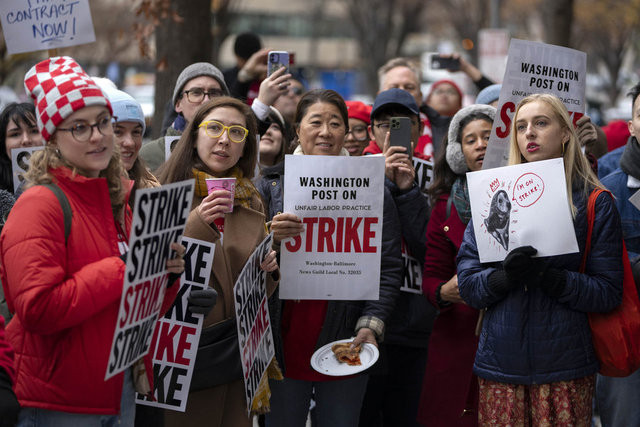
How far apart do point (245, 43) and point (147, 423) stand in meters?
5.23

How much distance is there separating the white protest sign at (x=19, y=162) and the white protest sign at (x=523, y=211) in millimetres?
2400

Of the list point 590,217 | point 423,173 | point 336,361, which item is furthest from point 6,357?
point 423,173

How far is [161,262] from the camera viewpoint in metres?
3.38

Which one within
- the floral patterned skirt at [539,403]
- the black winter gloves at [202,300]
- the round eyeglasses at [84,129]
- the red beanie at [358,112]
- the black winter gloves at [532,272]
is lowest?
the floral patterned skirt at [539,403]

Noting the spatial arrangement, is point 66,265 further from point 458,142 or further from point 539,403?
point 458,142

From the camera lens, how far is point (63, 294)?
306 cm

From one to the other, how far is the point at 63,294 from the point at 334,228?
1766mm

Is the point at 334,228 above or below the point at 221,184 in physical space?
below

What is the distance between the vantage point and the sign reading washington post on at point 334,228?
4.48 meters

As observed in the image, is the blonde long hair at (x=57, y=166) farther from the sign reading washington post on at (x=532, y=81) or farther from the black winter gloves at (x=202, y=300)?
the sign reading washington post on at (x=532, y=81)

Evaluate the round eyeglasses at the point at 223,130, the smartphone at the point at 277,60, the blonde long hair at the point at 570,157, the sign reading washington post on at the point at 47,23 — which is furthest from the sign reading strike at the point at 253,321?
the sign reading washington post on at the point at 47,23

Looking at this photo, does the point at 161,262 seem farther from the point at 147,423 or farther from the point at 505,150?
the point at 505,150

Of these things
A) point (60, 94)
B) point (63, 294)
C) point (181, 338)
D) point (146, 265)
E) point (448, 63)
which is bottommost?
point (181, 338)

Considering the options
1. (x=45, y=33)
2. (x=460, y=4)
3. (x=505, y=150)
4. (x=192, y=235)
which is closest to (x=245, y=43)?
(x=45, y=33)
